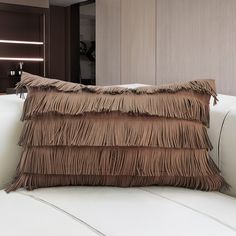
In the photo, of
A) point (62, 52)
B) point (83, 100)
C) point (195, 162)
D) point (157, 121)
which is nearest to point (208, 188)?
point (195, 162)

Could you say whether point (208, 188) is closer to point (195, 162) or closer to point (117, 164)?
point (195, 162)

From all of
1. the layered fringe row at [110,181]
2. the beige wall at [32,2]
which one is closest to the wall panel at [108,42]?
the beige wall at [32,2]

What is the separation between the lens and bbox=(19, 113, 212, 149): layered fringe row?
1.20m

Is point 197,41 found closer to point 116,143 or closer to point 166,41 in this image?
point 166,41

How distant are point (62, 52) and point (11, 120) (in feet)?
22.0

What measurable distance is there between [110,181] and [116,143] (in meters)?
0.12

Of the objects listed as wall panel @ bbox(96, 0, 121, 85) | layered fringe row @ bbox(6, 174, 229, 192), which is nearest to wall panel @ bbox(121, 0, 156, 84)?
wall panel @ bbox(96, 0, 121, 85)

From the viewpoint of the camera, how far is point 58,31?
7.73 metres

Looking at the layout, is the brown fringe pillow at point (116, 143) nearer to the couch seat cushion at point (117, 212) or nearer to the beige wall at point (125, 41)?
the couch seat cushion at point (117, 212)

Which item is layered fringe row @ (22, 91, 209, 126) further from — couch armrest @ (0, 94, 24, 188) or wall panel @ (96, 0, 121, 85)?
wall panel @ (96, 0, 121, 85)

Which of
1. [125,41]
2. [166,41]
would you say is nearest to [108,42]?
[125,41]

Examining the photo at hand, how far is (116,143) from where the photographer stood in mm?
1187

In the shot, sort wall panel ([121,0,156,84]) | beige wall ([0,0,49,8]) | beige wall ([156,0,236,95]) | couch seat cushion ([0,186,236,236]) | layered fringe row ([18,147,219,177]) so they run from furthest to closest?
1. beige wall ([0,0,49,8])
2. wall panel ([121,0,156,84])
3. beige wall ([156,0,236,95])
4. layered fringe row ([18,147,219,177])
5. couch seat cushion ([0,186,236,236])

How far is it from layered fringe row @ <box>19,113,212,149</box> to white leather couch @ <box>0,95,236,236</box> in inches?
3.6
